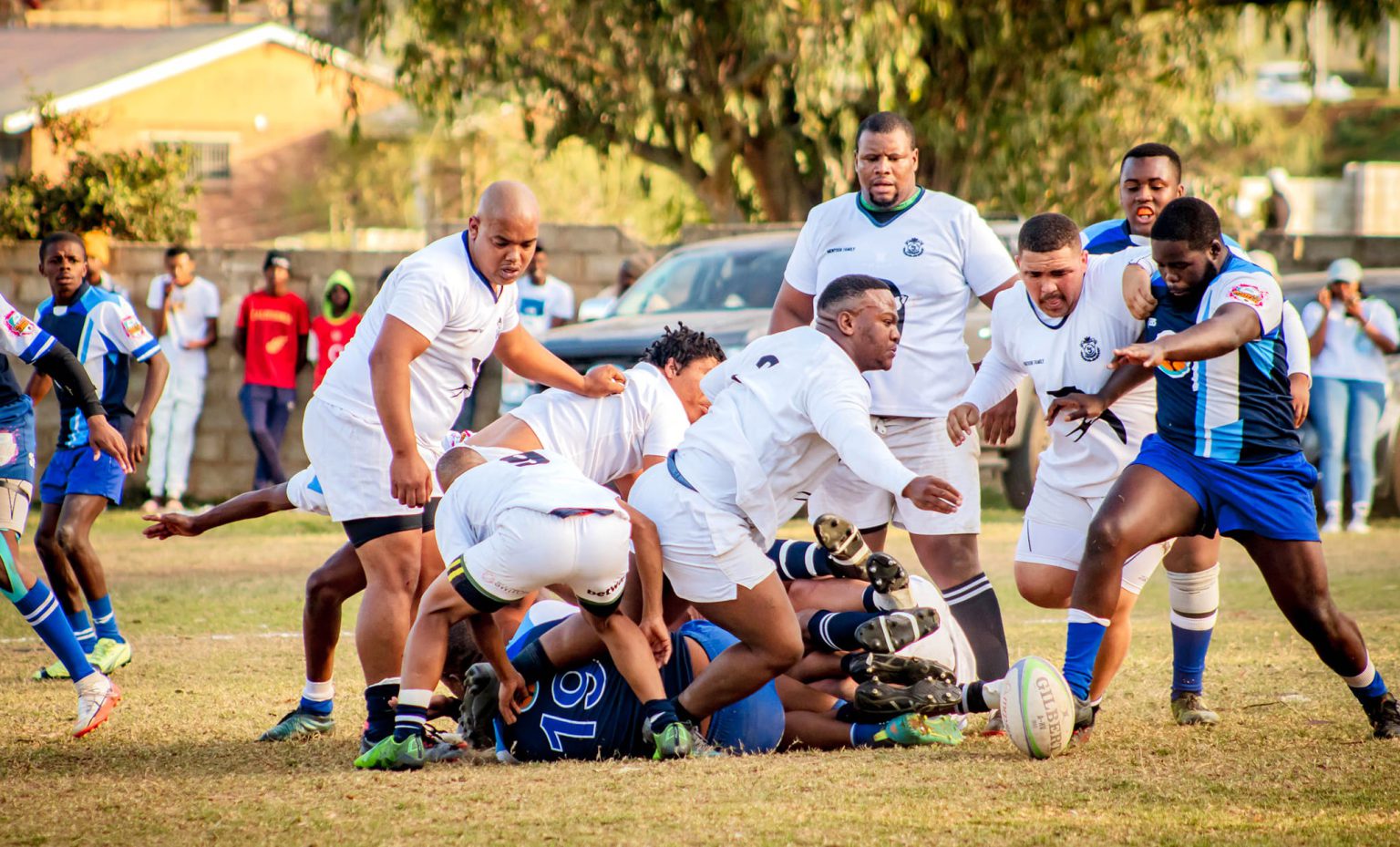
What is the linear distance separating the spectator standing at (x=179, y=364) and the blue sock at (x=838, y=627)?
10.6m

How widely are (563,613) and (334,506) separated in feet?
2.98

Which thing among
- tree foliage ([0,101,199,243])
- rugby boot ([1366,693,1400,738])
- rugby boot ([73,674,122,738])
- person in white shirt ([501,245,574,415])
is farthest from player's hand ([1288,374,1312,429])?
tree foliage ([0,101,199,243])

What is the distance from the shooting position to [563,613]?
597cm

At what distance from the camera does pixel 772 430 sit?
544 cm

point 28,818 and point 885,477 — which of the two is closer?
point 28,818

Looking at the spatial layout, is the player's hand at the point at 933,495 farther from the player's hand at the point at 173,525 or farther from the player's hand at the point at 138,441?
the player's hand at the point at 138,441

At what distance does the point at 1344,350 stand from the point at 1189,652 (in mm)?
7677

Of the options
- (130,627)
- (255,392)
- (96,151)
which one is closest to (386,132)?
(96,151)

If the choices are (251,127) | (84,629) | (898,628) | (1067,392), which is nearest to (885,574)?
(898,628)

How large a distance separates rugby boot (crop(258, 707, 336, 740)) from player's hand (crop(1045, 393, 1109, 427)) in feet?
9.59

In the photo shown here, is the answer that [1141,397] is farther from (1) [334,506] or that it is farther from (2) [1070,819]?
(1) [334,506]

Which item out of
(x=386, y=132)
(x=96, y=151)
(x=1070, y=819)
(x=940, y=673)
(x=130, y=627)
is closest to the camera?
(x=1070, y=819)

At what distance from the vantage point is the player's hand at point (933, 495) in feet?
16.3

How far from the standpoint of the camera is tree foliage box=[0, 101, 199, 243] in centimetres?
1638
